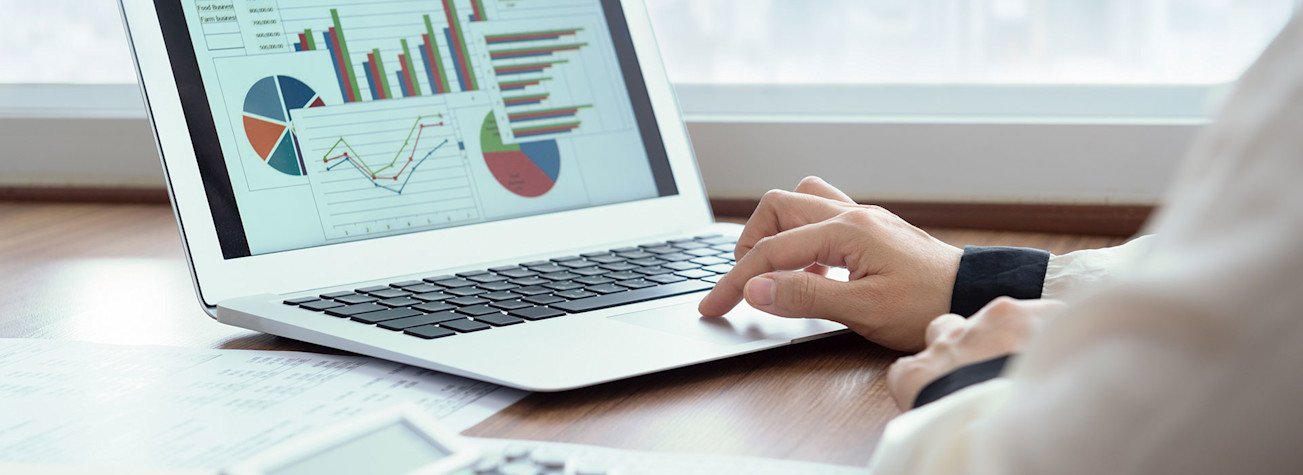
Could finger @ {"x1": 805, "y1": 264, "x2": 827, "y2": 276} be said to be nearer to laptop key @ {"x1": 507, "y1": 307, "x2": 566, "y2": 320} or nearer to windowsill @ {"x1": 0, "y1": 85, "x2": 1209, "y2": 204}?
laptop key @ {"x1": 507, "y1": 307, "x2": 566, "y2": 320}

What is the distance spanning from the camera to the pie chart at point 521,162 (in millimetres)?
913

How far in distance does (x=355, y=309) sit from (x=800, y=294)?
0.29m

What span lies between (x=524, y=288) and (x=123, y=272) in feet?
1.49

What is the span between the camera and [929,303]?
661 mm

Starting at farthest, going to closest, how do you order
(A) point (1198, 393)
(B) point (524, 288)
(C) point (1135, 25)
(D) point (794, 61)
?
(D) point (794, 61), (C) point (1135, 25), (B) point (524, 288), (A) point (1198, 393)

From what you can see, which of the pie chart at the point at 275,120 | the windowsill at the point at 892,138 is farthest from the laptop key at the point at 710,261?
the windowsill at the point at 892,138

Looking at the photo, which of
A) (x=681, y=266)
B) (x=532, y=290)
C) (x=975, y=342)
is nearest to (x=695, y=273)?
(x=681, y=266)

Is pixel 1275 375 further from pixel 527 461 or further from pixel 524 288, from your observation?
pixel 524 288

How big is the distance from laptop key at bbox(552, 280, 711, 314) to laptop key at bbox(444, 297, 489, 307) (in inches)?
2.0

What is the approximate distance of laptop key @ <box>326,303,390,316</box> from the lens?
69 centimetres

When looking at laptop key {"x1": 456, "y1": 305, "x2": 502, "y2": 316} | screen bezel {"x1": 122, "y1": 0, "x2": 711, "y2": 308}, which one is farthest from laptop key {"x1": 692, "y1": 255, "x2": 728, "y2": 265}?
laptop key {"x1": 456, "y1": 305, "x2": 502, "y2": 316}

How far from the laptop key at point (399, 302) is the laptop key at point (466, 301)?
25 millimetres

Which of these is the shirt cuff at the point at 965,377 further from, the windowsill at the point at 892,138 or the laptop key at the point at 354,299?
the windowsill at the point at 892,138

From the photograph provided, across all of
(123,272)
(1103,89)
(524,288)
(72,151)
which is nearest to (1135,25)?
(1103,89)
